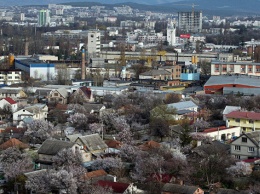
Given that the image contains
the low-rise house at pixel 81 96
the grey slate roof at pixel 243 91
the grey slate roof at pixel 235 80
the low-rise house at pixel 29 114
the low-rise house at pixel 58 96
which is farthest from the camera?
the grey slate roof at pixel 235 80

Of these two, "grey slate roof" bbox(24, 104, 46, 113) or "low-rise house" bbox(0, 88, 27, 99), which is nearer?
"grey slate roof" bbox(24, 104, 46, 113)

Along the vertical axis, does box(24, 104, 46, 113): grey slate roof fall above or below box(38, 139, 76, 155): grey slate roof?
below

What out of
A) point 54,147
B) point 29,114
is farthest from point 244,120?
point 29,114

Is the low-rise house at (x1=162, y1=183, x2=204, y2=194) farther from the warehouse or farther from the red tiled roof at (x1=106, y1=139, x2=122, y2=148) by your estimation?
the warehouse

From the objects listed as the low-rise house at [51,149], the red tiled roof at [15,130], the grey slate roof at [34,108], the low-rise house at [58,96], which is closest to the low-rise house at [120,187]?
the low-rise house at [51,149]

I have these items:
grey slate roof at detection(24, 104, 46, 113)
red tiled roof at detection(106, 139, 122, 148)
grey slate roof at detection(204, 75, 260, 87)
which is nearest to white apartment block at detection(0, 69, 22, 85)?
grey slate roof at detection(204, 75, 260, 87)

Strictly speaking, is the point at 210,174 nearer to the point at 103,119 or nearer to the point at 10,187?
the point at 10,187

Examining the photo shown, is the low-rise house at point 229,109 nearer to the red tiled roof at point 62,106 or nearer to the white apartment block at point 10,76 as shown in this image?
the red tiled roof at point 62,106
